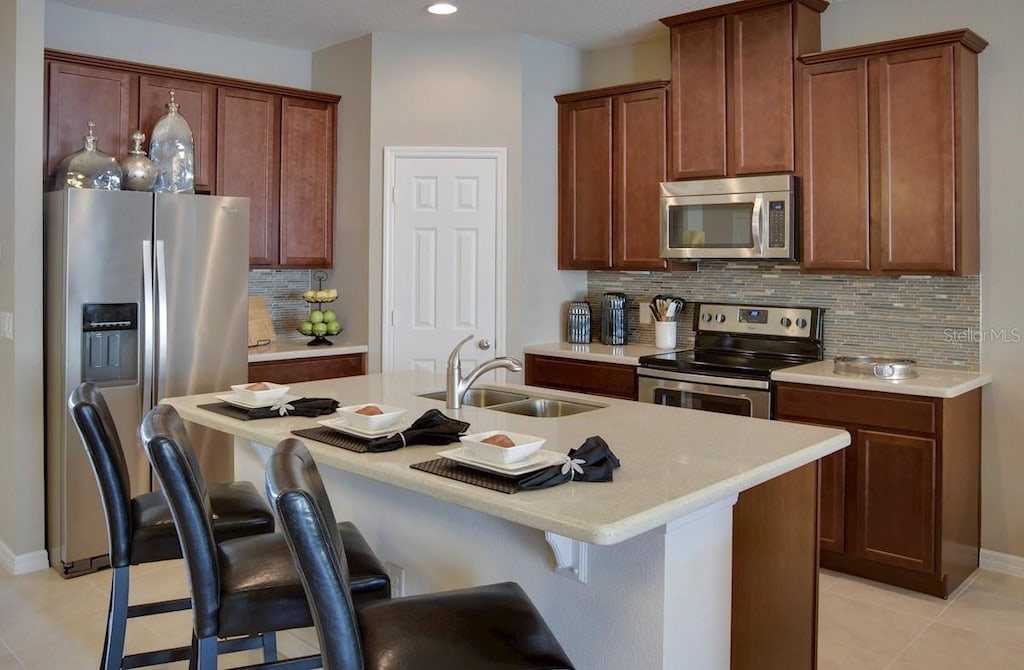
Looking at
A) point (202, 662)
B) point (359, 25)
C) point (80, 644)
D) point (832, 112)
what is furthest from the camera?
point (359, 25)

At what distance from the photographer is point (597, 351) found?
4719 millimetres

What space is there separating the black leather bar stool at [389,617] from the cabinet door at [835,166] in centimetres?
283

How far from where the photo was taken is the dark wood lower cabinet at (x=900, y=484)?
3.48 meters

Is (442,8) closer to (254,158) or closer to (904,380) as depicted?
(254,158)

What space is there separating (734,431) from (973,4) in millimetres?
2694

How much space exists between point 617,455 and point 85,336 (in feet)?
8.77

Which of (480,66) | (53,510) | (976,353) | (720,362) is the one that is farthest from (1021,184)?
(53,510)

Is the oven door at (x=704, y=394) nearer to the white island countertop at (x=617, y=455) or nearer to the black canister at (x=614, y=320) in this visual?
the black canister at (x=614, y=320)

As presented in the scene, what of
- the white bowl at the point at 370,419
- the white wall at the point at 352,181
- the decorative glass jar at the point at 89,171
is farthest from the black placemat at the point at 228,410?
the white wall at the point at 352,181

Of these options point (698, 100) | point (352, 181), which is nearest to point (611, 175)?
point (698, 100)

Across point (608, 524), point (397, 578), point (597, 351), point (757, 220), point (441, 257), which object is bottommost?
point (397, 578)

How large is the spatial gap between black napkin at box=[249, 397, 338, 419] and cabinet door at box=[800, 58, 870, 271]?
2.53 meters

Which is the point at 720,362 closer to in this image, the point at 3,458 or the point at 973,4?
the point at 973,4

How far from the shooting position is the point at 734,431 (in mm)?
2367
